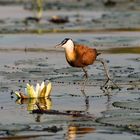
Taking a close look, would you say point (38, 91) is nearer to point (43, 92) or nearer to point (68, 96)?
point (43, 92)

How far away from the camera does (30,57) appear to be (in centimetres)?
1769

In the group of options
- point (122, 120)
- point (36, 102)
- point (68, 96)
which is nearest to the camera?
point (122, 120)

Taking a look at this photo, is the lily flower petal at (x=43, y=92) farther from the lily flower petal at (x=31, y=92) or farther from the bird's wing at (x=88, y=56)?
the bird's wing at (x=88, y=56)

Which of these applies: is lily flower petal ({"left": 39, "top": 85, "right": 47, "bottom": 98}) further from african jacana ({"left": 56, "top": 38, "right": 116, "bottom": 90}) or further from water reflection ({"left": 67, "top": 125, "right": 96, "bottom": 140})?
water reflection ({"left": 67, "top": 125, "right": 96, "bottom": 140})

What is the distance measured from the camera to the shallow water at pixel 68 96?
30.4 feet

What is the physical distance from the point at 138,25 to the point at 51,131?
16.5m

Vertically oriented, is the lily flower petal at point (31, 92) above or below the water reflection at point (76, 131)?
above

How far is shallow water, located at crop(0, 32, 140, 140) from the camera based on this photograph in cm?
927

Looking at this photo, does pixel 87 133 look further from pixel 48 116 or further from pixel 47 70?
pixel 47 70

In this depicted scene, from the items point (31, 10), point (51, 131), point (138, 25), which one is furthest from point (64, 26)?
point (51, 131)

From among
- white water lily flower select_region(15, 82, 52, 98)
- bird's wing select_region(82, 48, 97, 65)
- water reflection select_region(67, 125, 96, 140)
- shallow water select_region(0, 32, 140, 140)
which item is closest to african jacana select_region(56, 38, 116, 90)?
bird's wing select_region(82, 48, 97, 65)

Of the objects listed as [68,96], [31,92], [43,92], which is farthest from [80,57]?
[31,92]

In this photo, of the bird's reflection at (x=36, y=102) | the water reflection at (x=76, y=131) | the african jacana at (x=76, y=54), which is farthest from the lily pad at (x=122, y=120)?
the african jacana at (x=76, y=54)

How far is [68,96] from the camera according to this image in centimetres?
1216
